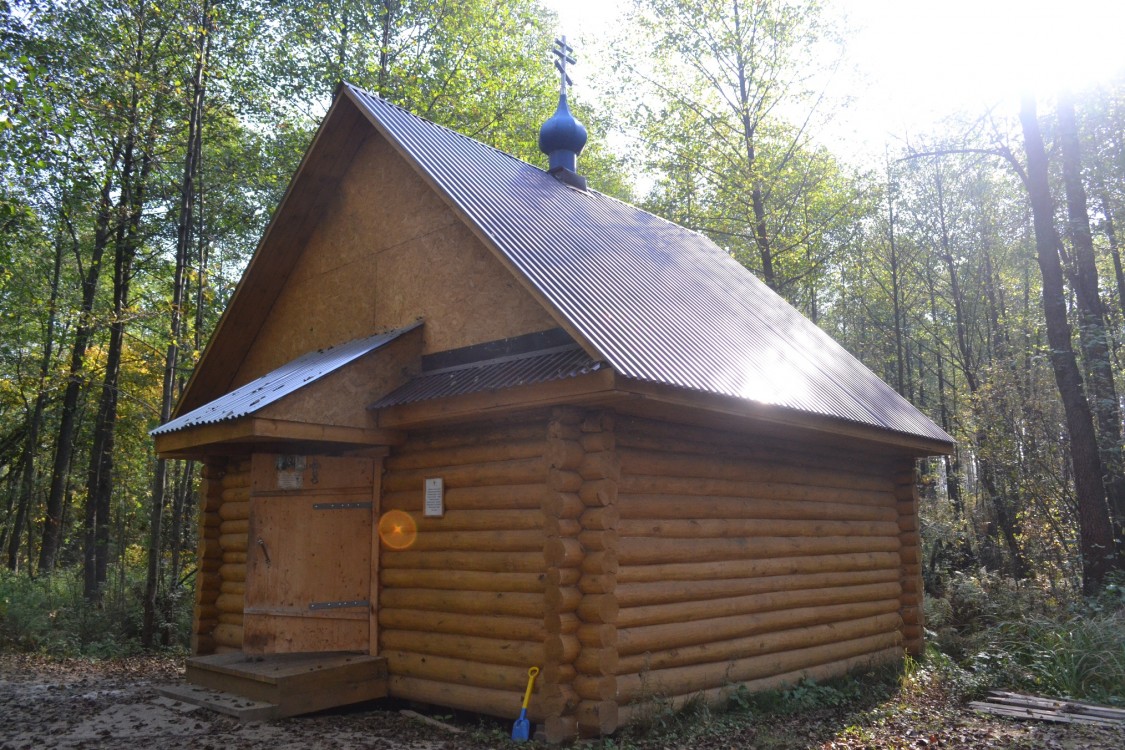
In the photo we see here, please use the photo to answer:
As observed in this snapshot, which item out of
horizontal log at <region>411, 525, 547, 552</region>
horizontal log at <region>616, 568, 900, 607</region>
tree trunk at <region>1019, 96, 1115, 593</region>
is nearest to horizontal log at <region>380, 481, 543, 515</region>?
horizontal log at <region>411, 525, 547, 552</region>

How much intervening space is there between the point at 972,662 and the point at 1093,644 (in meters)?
1.68

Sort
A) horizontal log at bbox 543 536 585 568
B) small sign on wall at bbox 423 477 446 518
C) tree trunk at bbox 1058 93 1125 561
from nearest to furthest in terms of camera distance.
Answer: horizontal log at bbox 543 536 585 568, small sign on wall at bbox 423 477 446 518, tree trunk at bbox 1058 93 1125 561

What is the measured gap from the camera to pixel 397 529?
8617mm

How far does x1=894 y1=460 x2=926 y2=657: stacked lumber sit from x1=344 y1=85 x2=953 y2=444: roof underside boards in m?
0.89

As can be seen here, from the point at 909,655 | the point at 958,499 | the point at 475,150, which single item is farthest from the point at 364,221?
the point at 958,499

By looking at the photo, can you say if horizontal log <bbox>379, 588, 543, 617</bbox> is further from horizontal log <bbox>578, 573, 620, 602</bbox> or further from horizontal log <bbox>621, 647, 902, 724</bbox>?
horizontal log <bbox>621, 647, 902, 724</bbox>

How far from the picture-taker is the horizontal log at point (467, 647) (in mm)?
7199

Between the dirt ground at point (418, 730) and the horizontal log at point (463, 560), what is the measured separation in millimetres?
1336

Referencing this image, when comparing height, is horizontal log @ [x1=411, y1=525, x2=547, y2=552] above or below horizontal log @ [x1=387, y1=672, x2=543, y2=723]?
above

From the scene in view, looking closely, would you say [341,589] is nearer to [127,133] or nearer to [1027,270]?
[127,133]

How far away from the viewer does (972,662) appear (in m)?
10.6

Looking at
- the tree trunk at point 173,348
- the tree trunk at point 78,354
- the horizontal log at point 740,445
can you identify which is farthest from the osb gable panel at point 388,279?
the tree trunk at point 78,354

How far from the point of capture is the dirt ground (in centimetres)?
683

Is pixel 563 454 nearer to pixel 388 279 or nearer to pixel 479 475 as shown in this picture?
pixel 479 475
